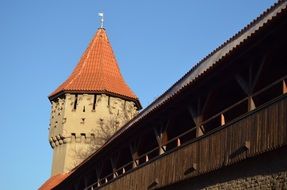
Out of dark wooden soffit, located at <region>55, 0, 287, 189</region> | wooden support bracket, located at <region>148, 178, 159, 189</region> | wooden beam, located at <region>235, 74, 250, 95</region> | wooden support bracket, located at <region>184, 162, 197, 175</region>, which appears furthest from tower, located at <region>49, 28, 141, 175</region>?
wooden beam, located at <region>235, 74, 250, 95</region>

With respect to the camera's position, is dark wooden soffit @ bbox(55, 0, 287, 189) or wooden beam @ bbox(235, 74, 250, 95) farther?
wooden beam @ bbox(235, 74, 250, 95)

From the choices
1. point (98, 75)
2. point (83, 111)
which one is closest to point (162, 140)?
point (83, 111)

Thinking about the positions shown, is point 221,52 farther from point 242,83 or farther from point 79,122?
point 79,122

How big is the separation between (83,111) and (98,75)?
3.24m

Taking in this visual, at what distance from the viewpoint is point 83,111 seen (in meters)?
32.2

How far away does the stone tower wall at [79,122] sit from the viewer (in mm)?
31984

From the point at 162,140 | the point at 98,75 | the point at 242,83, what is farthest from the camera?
the point at 98,75

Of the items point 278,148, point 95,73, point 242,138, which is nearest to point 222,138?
point 242,138

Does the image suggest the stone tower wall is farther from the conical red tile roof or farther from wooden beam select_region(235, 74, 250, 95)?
wooden beam select_region(235, 74, 250, 95)

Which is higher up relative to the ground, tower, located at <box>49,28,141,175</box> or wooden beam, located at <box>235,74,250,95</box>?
tower, located at <box>49,28,141,175</box>

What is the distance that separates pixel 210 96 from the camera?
37.1 feet

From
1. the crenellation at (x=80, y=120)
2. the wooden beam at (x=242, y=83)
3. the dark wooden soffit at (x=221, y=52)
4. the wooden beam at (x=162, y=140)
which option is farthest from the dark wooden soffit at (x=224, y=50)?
the crenellation at (x=80, y=120)

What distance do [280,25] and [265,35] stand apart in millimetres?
435

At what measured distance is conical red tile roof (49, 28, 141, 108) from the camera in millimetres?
32938
